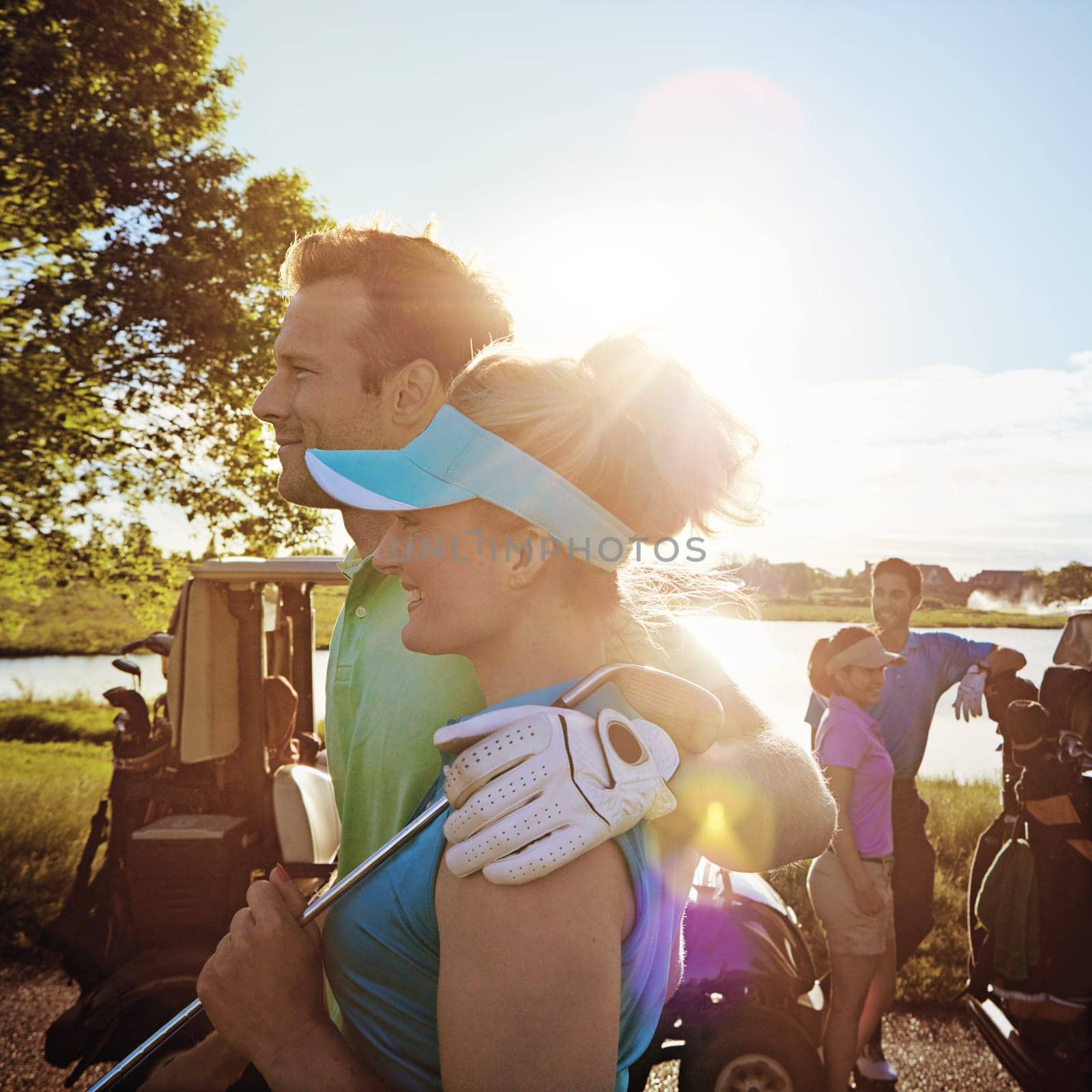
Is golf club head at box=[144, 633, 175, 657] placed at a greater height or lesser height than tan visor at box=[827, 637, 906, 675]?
lesser

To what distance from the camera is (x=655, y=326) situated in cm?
161

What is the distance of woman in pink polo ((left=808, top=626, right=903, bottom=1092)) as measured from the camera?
13.3 feet

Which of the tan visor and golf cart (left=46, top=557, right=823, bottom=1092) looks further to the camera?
the tan visor

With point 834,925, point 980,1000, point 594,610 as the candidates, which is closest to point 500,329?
point 594,610

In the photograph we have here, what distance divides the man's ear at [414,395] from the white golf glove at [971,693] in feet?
15.5

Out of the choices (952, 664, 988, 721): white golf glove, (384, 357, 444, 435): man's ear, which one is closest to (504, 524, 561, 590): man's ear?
(384, 357, 444, 435): man's ear

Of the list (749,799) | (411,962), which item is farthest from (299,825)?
(749,799)

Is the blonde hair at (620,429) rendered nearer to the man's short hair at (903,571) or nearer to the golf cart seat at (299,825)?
the golf cart seat at (299,825)

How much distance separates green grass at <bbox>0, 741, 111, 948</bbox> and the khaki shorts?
6082mm

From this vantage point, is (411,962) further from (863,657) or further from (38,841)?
(38,841)

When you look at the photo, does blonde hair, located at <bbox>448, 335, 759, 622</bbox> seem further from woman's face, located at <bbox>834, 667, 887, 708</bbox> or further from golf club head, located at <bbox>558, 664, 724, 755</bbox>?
woman's face, located at <bbox>834, 667, 887, 708</bbox>

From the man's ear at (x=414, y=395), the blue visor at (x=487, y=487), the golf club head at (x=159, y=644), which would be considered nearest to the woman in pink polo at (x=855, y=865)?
the man's ear at (x=414, y=395)

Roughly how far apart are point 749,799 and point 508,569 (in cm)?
60

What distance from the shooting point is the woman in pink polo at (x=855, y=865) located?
4059 mm
